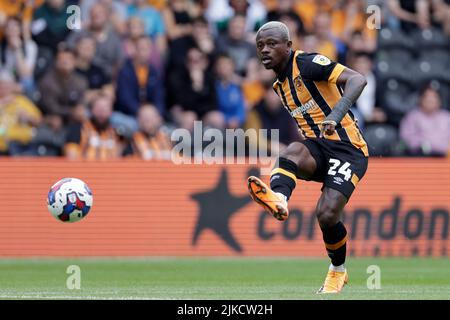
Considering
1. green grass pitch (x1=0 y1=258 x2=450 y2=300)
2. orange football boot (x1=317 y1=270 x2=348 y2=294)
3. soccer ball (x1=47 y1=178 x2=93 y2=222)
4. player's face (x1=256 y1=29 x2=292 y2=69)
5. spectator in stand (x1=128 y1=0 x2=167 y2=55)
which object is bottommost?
green grass pitch (x1=0 y1=258 x2=450 y2=300)

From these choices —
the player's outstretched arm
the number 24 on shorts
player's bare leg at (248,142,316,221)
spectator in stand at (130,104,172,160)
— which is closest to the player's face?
the player's outstretched arm

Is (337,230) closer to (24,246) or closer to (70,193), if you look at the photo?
(70,193)

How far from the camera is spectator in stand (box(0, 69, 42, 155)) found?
18.6 m

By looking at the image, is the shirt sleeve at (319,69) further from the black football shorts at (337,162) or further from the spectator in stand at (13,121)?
the spectator in stand at (13,121)

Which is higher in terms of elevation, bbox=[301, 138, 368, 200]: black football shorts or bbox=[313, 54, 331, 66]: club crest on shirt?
bbox=[313, 54, 331, 66]: club crest on shirt

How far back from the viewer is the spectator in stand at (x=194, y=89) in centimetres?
1981

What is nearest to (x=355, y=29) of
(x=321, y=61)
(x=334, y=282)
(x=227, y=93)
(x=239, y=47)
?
(x=239, y=47)

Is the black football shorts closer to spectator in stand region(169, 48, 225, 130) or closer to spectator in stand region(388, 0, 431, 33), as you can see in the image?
spectator in stand region(169, 48, 225, 130)

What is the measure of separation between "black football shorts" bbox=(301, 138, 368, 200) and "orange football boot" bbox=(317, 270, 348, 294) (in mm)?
866

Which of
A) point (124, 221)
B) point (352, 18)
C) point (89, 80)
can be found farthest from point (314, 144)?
point (352, 18)

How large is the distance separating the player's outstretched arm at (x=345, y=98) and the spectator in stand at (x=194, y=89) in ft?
28.2

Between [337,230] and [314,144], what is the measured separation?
93cm

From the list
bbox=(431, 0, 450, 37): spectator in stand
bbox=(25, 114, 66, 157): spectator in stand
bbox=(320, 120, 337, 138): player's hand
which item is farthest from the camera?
bbox=(431, 0, 450, 37): spectator in stand

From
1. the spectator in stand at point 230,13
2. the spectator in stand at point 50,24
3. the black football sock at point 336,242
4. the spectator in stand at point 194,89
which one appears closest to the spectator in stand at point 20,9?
the spectator in stand at point 50,24
